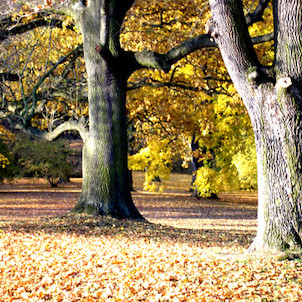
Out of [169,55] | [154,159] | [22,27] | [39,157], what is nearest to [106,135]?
[169,55]

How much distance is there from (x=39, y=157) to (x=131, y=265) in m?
Result: 23.9

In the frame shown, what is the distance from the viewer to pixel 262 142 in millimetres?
6297

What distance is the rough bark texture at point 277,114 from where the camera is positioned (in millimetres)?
6059

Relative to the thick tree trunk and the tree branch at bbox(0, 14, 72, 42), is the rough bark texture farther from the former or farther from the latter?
the tree branch at bbox(0, 14, 72, 42)

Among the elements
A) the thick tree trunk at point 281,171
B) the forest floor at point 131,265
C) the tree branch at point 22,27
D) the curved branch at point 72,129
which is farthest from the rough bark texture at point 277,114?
the tree branch at point 22,27

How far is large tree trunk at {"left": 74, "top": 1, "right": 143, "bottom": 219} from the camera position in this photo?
1014 centimetres

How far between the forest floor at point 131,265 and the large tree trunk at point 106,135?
0.61 m

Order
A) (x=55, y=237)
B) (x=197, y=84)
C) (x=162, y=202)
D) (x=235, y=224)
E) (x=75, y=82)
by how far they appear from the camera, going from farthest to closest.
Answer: (x=162, y=202), (x=235, y=224), (x=75, y=82), (x=197, y=84), (x=55, y=237)

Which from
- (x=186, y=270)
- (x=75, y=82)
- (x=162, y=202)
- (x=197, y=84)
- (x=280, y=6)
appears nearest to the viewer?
(x=186, y=270)

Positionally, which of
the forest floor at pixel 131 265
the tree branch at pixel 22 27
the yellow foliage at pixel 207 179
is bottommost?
the forest floor at pixel 131 265

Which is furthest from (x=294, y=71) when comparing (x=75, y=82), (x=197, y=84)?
(x=75, y=82)

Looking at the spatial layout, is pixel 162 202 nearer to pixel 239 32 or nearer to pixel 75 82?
pixel 75 82

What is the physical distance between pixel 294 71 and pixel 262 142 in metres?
1.07

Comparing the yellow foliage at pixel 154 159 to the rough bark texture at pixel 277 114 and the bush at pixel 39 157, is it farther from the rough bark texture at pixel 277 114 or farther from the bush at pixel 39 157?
the rough bark texture at pixel 277 114
